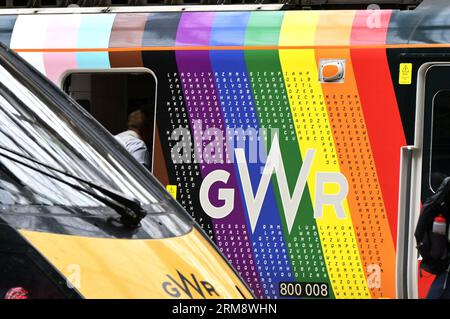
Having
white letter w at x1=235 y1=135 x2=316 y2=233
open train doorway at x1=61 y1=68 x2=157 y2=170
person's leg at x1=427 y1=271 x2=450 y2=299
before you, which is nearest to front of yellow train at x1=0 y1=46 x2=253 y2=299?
person's leg at x1=427 y1=271 x2=450 y2=299

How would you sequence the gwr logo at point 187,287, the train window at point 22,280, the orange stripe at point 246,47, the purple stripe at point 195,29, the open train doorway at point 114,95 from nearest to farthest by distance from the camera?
1. the train window at point 22,280
2. the gwr logo at point 187,287
3. the orange stripe at point 246,47
4. the purple stripe at point 195,29
5. the open train doorway at point 114,95

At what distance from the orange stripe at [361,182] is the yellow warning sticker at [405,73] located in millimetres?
347

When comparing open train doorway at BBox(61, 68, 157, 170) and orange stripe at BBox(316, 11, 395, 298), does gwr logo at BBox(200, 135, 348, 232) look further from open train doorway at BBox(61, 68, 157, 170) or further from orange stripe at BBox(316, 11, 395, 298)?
open train doorway at BBox(61, 68, 157, 170)

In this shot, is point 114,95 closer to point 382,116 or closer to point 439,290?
point 382,116

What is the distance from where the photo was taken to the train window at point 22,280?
2582 millimetres

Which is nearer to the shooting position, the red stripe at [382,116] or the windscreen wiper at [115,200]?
the windscreen wiper at [115,200]

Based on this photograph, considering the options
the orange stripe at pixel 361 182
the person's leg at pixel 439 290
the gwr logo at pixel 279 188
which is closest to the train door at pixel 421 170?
the orange stripe at pixel 361 182

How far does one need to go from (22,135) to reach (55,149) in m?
0.14

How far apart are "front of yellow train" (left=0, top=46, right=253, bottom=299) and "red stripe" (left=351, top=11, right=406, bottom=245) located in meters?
3.79

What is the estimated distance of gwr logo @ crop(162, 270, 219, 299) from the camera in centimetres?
281

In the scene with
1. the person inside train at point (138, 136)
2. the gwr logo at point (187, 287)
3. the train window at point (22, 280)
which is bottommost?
the person inside train at point (138, 136)

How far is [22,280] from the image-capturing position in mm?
2602

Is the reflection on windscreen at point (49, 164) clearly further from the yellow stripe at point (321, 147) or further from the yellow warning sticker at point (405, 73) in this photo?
the yellow warning sticker at point (405, 73)
